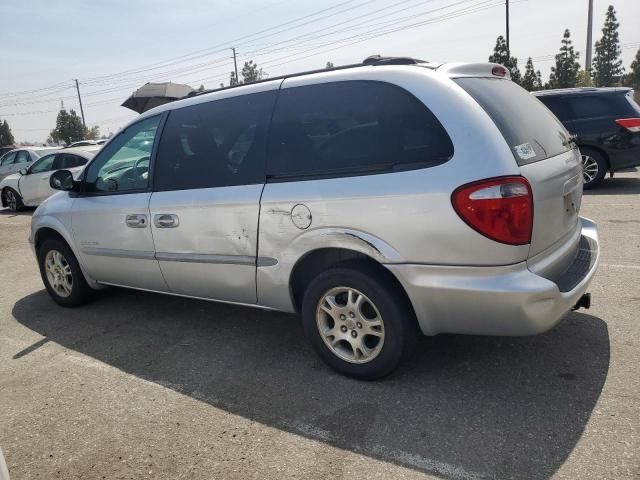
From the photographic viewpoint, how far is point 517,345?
346 centimetres

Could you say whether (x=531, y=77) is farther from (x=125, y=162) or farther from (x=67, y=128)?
(x=67, y=128)

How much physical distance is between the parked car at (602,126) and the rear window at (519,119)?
6.17 metres

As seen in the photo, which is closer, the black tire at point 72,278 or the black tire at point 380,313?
the black tire at point 380,313

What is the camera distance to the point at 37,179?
12094mm

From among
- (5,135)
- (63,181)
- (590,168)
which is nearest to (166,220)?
(63,181)

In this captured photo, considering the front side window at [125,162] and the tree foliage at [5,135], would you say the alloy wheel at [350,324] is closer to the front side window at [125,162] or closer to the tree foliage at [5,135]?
the front side window at [125,162]

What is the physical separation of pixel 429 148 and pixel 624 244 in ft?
12.9

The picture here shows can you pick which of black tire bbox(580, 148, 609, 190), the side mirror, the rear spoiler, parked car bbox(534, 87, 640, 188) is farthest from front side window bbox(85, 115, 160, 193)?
black tire bbox(580, 148, 609, 190)

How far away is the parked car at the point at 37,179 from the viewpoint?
37.9ft

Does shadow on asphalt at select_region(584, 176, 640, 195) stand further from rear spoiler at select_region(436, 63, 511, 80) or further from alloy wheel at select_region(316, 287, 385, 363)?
alloy wheel at select_region(316, 287, 385, 363)

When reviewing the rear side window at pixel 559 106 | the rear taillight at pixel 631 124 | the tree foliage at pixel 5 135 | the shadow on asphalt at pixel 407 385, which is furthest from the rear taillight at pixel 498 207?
the tree foliage at pixel 5 135

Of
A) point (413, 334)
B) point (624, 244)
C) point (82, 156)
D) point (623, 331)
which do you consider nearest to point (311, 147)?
point (413, 334)

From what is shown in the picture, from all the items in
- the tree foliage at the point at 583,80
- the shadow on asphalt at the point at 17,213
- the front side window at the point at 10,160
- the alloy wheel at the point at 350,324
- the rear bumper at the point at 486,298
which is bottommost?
the shadow on asphalt at the point at 17,213

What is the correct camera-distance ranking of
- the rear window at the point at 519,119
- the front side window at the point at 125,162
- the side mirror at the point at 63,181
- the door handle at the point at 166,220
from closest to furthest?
the rear window at the point at 519,119 → the door handle at the point at 166,220 → the front side window at the point at 125,162 → the side mirror at the point at 63,181
